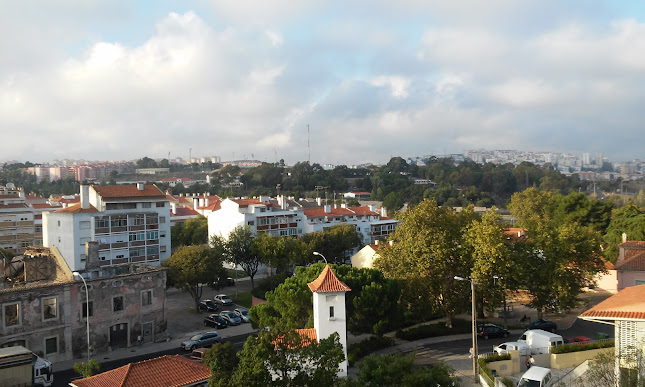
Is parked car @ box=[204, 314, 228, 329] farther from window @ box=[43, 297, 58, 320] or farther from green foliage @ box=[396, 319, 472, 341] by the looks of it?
green foliage @ box=[396, 319, 472, 341]

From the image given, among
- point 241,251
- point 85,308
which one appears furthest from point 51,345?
point 241,251

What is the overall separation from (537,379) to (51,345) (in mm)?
26869

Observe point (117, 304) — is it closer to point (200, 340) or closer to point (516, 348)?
point (200, 340)

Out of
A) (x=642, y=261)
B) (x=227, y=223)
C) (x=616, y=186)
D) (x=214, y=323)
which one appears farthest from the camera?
(x=616, y=186)

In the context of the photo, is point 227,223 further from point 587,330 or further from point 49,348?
point 587,330

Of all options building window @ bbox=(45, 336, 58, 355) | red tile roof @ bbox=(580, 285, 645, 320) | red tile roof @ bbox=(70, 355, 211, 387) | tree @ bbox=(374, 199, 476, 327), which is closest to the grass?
tree @ bbox=(374, 199, 476, 327)

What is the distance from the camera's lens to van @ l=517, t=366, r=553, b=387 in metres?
22.9

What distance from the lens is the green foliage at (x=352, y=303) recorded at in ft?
99.2

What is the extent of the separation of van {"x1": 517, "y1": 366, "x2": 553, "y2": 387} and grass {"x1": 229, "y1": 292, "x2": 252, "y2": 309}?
28.2 m

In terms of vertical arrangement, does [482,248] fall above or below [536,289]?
above

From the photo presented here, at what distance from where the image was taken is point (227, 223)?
68.4 metres

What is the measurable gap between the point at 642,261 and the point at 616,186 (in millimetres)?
167862

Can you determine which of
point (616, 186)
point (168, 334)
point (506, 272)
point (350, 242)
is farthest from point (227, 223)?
point (616, 186)

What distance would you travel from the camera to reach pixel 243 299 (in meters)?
49.5
